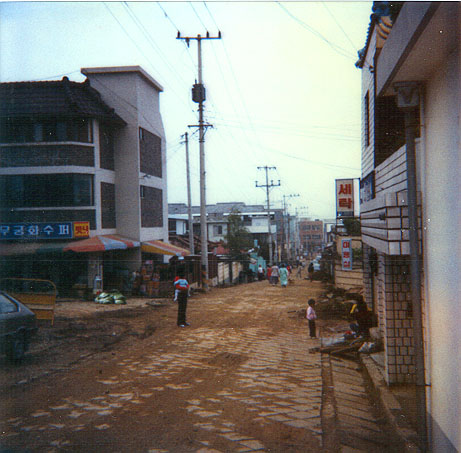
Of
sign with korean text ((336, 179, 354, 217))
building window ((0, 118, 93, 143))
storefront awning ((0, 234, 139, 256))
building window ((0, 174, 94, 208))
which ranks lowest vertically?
storefront awning ((0, 234, 139, 256))

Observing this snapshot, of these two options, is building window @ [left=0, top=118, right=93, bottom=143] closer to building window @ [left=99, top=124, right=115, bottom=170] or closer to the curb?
building window @ [left=99, top=124, right=115, bottom=170]

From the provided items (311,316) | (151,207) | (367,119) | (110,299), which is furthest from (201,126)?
(311,316)

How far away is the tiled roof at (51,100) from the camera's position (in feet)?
68.1

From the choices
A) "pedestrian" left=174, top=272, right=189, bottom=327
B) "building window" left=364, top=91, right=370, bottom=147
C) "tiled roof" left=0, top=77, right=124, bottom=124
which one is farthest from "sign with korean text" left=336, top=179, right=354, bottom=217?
"tiled roof" left=0, top=77, right=124, bottom=124

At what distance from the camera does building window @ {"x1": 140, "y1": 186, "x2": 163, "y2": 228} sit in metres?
25.2

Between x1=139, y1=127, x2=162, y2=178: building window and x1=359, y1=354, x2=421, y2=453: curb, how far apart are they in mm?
18824

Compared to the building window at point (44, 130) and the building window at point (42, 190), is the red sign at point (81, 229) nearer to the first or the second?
the building window at point (42, 190)

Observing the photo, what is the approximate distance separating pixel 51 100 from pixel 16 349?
Result: 623 inches

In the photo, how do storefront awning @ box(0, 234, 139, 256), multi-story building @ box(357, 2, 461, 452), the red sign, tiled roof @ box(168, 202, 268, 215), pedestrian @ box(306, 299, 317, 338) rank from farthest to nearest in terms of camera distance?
tiled roof @ box(168, 202, 268, 215) < the red sign < storefront awning @ box(0, 234, 139, 256) < pedestrian @ box(306, 299, 317, 338) < multi-story building @ box(357, 2, 461, 452)

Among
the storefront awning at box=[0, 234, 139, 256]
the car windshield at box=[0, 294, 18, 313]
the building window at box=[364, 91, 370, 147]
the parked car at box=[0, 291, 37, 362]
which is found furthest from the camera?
the storefront awning at box=[0, 234, 139, 256]

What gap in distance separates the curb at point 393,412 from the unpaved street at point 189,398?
0.20 metres

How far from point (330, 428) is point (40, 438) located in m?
3.70

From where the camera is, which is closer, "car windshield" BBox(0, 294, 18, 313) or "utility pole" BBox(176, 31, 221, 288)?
"car windshield" BBox(0, 294, 18, 313)

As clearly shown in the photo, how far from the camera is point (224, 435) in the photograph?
5457 mm
